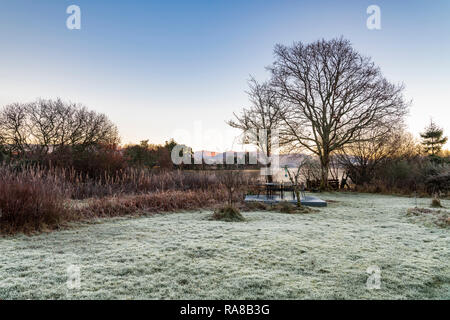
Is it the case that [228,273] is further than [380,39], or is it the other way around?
[380,39]

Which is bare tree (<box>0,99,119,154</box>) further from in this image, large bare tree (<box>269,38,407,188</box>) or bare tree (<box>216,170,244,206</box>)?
large bare tree (<box>269,38,407,188</box>)

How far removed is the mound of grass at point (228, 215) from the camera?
5883 mm

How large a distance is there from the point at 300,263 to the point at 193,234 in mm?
2019

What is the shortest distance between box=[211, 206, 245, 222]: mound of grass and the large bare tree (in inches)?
436

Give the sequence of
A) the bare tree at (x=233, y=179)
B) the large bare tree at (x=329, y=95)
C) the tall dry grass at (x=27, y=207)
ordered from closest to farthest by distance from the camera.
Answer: the tall dry grass at (x=27, y=207) < the bare tree at (x=233, y=179) < the large bare tree at (x=329, y=95)

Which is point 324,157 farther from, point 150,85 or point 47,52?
point 47,52

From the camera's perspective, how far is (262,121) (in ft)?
55.8

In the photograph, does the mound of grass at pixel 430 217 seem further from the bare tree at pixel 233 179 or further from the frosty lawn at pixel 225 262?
the bare tree at pixel 233 179

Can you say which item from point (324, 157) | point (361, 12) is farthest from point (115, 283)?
point (324, 157)

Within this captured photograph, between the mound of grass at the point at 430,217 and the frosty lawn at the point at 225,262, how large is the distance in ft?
2.29

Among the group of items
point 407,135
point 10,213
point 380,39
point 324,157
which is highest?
point 380,39

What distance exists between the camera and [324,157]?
15.9 metres

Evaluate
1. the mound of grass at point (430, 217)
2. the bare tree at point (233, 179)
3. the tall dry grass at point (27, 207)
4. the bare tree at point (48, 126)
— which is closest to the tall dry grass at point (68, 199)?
the tall dry grass at point (27, 207)

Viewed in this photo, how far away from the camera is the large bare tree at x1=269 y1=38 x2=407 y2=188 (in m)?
15.2
